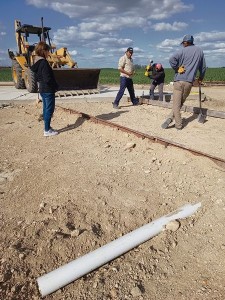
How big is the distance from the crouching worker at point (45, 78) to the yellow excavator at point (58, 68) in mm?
5656

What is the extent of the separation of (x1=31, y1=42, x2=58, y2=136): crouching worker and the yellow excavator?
18.6 ft

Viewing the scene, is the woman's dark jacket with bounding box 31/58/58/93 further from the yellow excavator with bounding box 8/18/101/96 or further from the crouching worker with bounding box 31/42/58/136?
the yellow excavator with bounding box 8/18/101/96

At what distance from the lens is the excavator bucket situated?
1173 centimetres

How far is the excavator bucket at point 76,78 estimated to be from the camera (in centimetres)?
1173

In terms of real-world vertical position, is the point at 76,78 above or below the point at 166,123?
above

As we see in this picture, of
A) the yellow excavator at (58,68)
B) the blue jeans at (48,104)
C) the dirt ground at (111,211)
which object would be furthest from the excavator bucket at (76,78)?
the dirt ground at (111,211)

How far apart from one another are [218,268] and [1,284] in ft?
6.04

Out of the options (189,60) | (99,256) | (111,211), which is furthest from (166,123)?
(99,256)

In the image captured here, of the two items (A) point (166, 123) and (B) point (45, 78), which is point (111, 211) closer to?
(B) point (45, 78)

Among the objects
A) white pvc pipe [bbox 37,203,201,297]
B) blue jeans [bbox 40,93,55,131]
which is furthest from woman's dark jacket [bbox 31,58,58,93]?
white pvc pipe [bbox 37,203,201,297]

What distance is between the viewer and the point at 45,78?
5840 millimetres

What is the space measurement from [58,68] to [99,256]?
10328 mm

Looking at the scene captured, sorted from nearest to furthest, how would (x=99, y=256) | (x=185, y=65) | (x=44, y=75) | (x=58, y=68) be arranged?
(x=99, y=256) → (x=44, y=75) → (x=185, y=65) → (x=58, y=68)

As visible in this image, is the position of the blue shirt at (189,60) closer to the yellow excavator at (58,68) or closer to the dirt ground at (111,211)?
the dirt ground at (111,211)
